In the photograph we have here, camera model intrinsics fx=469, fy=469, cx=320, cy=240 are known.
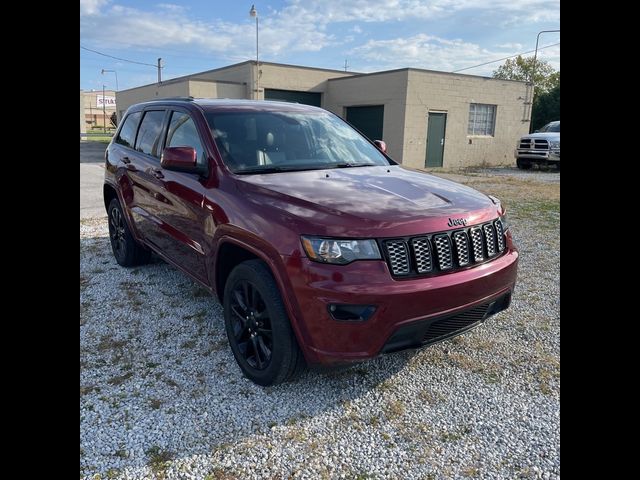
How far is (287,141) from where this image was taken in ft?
12.7

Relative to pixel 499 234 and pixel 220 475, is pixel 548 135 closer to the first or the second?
pixel 499 234

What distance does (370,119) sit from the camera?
21562mm

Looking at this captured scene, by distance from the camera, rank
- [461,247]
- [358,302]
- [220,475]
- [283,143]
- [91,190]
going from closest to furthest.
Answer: [220,475], [358,302], [461,247], [283,143], [91,190]

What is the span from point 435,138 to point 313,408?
19.9 m

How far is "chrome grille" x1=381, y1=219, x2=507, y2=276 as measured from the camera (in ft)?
8.45

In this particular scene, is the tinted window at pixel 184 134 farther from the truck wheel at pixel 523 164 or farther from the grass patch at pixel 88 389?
the truck wheel at pixel 523 164

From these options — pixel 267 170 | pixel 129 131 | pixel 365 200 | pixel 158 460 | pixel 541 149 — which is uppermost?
pixel 541 149

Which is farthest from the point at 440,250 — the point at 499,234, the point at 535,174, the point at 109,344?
the point at 535,174

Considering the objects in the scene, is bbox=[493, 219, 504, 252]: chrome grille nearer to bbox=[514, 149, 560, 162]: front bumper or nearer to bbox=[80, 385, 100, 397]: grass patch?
bbox=[80, 385, 100, 397]: grass patch

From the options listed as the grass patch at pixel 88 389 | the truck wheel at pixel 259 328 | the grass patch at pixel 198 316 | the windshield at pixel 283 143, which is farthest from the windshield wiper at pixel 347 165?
the grass patch at pixel 88 389

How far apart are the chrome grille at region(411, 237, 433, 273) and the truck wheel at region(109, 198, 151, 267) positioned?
3.60m
